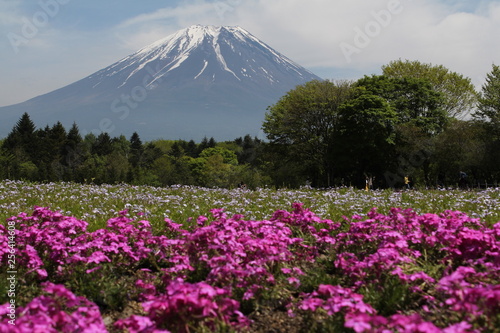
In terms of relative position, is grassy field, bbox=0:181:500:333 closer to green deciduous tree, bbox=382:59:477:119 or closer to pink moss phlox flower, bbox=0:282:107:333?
pink moss phlox flower, bbox=0:282:107:333

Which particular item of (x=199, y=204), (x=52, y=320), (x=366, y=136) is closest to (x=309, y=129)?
(x=366, y=136)

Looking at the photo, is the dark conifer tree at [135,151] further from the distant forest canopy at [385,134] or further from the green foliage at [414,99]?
the green foliage at [414,99]

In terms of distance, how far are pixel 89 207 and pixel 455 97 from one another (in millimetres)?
51569

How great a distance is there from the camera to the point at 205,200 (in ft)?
43.5

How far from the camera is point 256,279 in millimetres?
4961

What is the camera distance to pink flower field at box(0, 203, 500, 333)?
3418 mm

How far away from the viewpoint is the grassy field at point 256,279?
341cm

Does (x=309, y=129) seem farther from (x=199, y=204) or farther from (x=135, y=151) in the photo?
(x=135, y=151)

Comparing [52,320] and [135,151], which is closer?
[52,320]

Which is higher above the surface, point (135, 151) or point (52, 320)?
point (135, 151)

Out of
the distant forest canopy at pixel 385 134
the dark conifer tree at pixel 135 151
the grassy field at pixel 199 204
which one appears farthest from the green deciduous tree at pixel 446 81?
the dark conifer tree at pixel 135 151

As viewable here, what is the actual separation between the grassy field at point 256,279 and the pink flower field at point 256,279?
18 mm

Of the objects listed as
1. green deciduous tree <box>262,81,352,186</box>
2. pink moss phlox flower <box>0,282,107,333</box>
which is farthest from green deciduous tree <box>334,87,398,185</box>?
pink moss phlox flower <box>0,282,107,333</box>

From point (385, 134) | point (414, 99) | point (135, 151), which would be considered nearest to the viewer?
point (385, 134)
